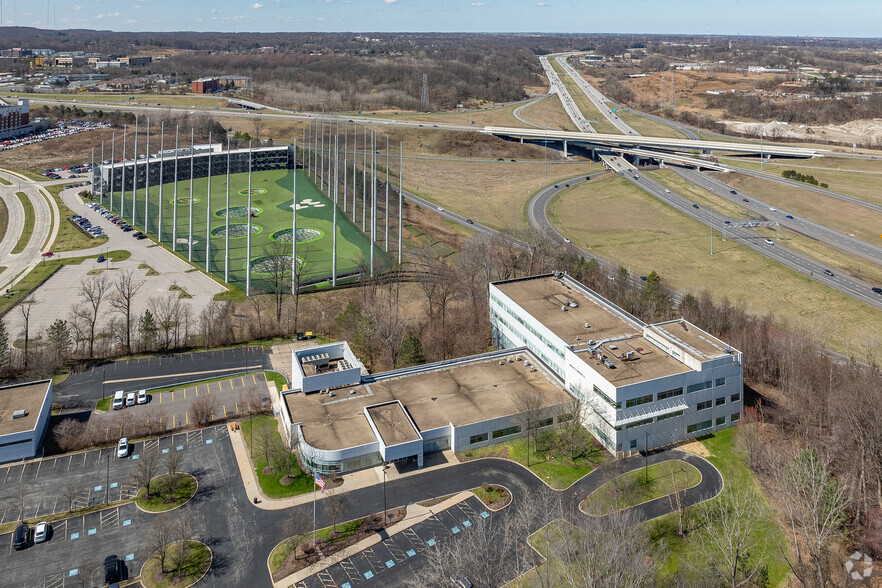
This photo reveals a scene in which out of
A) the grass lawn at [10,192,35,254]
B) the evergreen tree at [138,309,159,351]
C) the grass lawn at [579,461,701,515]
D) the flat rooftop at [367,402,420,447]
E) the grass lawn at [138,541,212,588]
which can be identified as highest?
the grass lawn at [10,192,35,254]

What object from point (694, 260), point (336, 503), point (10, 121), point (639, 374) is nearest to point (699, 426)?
point (639, 374)

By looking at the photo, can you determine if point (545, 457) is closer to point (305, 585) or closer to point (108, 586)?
point (305, 585)

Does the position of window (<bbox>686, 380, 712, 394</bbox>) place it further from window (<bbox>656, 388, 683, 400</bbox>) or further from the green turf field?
the green turf field

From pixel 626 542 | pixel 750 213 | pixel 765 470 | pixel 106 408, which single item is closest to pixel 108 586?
pixel 106 408

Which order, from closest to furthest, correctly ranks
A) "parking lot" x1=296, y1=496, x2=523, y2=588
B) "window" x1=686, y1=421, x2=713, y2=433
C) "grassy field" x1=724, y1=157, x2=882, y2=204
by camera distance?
"parking lot" x1=296, y1=496, x2=523, y2=588 → "window" x1=686, y1=421, x2=713, y2=433 → "grassy field" x1=724, y1=157, x2=882, y2=204

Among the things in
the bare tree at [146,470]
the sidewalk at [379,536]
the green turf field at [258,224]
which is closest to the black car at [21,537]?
the bare tree at [146,470]

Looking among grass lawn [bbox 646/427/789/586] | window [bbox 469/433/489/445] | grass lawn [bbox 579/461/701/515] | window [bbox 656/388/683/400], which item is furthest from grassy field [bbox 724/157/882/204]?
window [bbox 469/433/489/445]
